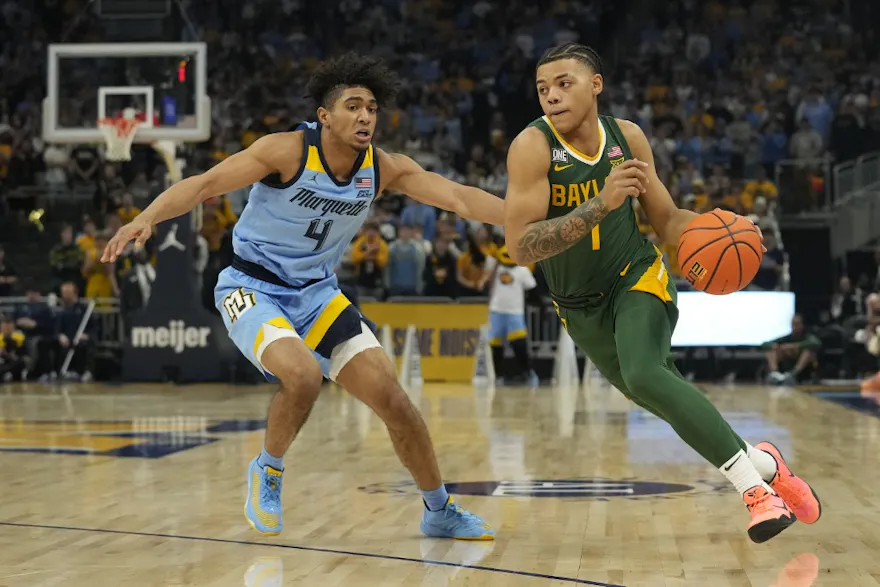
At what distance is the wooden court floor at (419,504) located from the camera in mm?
5113

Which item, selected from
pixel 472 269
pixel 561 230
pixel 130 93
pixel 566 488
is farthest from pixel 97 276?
pixel 561 230

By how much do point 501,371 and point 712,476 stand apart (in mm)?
10344

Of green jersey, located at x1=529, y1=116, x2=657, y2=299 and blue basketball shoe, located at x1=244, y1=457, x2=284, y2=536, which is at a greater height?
green jersey, located at x1=529, y1=116, x2=657, y2=299

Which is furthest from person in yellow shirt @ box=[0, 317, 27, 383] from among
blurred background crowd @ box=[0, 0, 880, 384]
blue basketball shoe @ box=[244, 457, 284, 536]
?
blue basketball shoe @ box=[244, 457, 284, 536]

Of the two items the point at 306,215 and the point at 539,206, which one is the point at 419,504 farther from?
the point at 539,206

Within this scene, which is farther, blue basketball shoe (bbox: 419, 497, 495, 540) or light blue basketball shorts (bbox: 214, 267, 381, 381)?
light blue basketball shorts (bbox: 214, 267, 381, 381)

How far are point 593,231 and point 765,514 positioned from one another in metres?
1.35

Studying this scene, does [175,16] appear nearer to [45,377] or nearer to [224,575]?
[45,377]

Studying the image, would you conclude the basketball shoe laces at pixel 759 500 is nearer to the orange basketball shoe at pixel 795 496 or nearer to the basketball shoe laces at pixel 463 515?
the orange basketball shoe at pixel 795 496

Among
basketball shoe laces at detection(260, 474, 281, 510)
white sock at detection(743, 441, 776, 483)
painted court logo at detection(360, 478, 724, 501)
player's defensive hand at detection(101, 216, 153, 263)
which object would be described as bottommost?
painted court logo at detection(360, 478, 724, 501)

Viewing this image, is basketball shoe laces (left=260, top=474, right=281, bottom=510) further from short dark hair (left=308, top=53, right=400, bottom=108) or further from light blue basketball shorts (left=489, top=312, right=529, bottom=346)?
light blue basketball shorts (left=489, top=312, right=529, bottom=346)

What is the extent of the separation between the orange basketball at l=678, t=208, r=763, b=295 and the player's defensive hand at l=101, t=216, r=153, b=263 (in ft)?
7.06

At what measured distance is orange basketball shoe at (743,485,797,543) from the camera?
4.96 metres

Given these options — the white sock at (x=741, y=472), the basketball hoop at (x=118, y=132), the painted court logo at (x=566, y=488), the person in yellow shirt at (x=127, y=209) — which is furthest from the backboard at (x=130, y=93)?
the white sock at (x=741, y=472)
